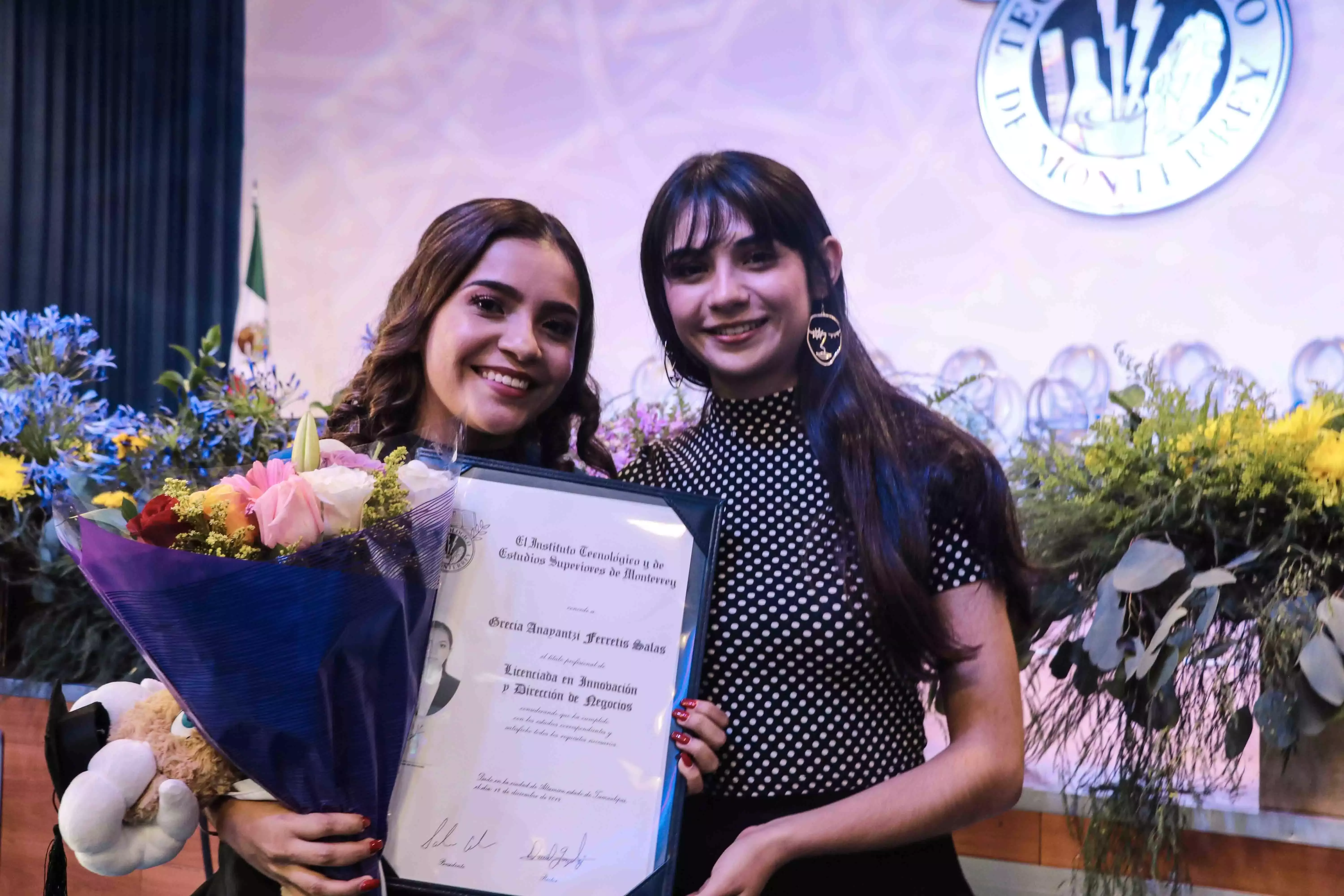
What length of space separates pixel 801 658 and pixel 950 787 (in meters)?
0.21

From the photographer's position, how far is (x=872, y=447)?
49.2 inches

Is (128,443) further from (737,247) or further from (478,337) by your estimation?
(737,247)

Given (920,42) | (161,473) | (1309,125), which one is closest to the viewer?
(161,473)

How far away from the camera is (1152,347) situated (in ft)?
8.28

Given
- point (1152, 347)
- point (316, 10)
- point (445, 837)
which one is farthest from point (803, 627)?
point (316, 10)

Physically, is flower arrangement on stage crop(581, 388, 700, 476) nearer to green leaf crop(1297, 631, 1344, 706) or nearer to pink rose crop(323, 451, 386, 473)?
pink rose crop(323, 451, 386, 473)

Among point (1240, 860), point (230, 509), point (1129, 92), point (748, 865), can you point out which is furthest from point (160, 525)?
point (1129, 92)

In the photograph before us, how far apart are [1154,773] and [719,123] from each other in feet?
6.29

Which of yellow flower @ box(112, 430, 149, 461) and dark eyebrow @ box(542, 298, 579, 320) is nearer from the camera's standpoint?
dark eyebrow @ box(542, 298, 579, 320)

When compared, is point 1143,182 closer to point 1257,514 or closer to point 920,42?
point 920,42

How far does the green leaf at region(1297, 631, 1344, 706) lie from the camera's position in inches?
47.3
